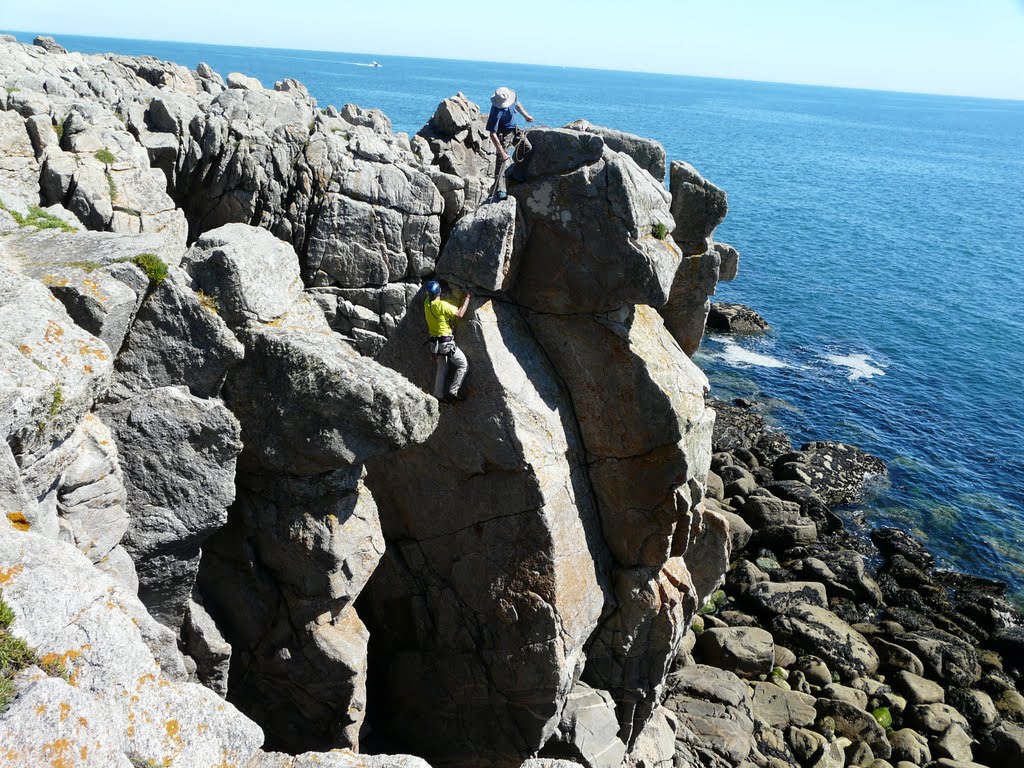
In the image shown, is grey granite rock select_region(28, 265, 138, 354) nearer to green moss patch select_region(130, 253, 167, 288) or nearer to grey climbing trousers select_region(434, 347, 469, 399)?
green moss patch select_region(130, 253, 167, 288)

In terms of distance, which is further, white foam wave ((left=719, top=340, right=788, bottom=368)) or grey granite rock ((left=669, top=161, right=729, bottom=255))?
white foam wave ((left=719, top=340, right=788, bottom=368))

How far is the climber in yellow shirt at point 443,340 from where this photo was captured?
742 inches

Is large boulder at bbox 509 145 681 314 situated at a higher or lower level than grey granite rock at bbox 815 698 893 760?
higher

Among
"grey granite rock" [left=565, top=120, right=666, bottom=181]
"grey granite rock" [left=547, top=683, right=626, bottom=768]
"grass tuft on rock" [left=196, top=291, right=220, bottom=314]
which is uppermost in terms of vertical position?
"grey granite rock" [left=565, top=120, right=666, bottom=181]

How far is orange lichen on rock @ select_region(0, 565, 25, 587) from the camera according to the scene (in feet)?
27.9

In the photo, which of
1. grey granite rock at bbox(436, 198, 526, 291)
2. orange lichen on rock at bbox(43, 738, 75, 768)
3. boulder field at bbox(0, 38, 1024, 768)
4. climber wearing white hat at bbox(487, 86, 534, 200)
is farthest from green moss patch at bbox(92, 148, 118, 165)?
orange lichen on rock at bbox(43, 738, 75, 768)

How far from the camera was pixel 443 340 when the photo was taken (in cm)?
1883

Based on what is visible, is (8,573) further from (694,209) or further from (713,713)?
(713,713)

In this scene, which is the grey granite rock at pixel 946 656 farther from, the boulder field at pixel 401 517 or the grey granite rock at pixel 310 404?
the grey granite rock at pixel 310 404

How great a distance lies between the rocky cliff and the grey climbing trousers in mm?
369

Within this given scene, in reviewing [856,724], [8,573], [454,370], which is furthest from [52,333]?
[856,724]

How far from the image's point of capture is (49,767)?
23.2 feet

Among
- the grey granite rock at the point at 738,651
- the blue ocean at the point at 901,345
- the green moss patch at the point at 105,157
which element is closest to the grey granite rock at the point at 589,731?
the grey granite rock at the point at 738,651

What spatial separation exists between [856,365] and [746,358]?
30.0ft
